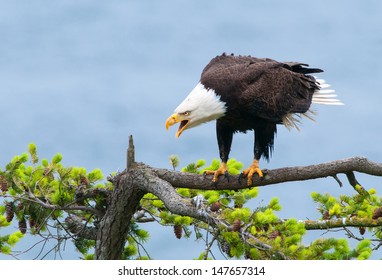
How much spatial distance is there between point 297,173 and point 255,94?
108 centimetres

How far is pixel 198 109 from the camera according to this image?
778 cm

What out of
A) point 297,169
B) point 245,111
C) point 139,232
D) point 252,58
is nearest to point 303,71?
point 252,58

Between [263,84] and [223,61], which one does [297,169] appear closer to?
[263,84]

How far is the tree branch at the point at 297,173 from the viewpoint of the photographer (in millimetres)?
7324

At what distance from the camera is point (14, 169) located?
8.33 metres

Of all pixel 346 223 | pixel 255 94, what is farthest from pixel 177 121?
pixel 346 223

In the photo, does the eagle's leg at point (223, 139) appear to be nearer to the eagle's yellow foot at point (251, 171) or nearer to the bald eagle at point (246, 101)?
the bald eagle at point (246, 101)

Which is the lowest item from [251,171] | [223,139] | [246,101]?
[251,171]

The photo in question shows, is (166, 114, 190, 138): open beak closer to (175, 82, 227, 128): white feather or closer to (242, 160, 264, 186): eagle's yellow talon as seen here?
(175, 82, 227, 128): white feather

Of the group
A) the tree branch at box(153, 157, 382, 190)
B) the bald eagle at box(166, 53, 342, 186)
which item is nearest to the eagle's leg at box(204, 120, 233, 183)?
the bald eagle at box(166, 53, 342, 186)

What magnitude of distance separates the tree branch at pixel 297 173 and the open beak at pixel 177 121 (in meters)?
0.45

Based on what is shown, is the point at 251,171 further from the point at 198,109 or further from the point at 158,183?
the point at 158,183

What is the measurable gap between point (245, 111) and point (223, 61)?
0.79m
